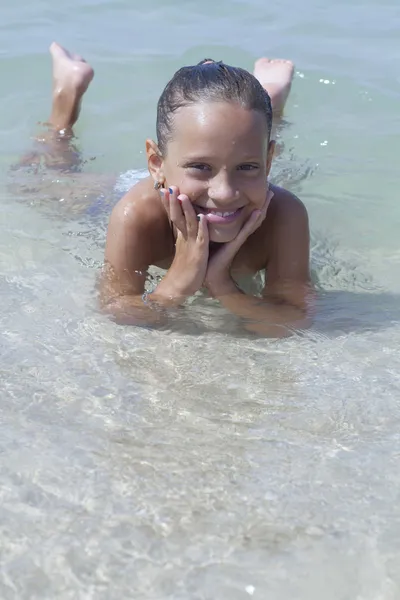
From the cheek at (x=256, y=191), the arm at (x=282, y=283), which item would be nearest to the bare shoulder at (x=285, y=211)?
the arm at (x=282, y=283)

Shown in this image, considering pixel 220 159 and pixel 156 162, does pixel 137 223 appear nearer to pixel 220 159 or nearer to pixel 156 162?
pixel 156 162

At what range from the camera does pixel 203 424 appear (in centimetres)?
238

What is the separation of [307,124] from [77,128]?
1.41m

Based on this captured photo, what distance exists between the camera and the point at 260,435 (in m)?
2.33

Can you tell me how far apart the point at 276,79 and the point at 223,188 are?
7.69 ft

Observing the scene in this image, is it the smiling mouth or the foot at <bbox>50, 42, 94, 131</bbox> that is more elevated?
the smiling mouth

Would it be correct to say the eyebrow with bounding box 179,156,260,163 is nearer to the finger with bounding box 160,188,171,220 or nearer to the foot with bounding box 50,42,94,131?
the finger with bounding box 160,188,171,220

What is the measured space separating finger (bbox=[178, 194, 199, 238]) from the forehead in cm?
17

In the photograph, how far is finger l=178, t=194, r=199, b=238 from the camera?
285 cm

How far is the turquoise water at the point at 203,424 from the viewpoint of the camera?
185 cm

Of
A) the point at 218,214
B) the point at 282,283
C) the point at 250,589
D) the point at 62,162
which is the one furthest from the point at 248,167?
the point at 62,162

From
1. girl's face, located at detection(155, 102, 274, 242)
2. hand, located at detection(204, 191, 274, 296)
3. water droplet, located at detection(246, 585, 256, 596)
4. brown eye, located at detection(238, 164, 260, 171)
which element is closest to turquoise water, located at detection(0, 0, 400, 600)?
water droplet, located at detection(246, 585, 256, 596)

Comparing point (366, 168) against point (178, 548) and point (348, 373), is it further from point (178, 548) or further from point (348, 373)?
point (178, 548)

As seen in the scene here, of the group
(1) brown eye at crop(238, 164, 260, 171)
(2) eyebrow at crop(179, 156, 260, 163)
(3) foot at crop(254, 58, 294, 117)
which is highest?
(2) eyebrow at crop(179, 156, 260, 163)
